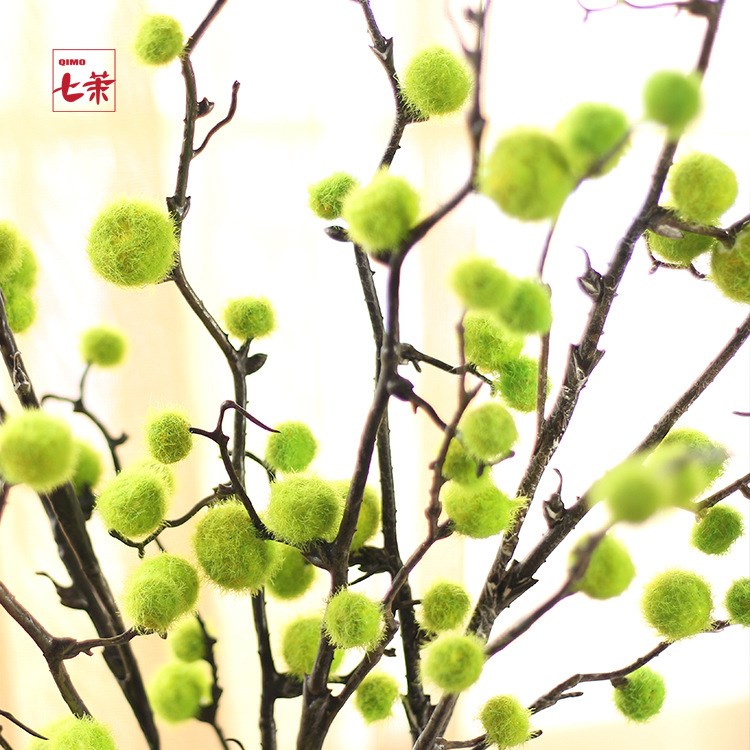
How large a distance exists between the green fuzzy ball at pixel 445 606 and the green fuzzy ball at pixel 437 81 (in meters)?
0.24

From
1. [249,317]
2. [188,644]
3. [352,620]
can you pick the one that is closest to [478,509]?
[352,620]

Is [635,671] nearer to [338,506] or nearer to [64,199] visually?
[338,506]

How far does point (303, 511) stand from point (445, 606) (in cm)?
12

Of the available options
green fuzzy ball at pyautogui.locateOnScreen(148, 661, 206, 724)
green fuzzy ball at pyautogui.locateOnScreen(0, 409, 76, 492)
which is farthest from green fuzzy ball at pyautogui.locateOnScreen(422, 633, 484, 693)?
green fuzzy ball at pyautogui.locateOnScreen(148, 661, 206, 724)

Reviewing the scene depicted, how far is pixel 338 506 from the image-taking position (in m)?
0.38

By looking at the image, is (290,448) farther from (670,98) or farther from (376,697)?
(670,98)

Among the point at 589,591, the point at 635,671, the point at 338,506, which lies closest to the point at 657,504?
the point at 589,591

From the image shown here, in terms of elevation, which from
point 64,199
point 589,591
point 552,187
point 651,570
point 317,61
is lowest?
point 651,570

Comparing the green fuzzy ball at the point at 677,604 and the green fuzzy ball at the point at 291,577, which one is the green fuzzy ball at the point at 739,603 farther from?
the green fuzzy ball at the point at 291,577

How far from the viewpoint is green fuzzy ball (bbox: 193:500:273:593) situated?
385 millimetres

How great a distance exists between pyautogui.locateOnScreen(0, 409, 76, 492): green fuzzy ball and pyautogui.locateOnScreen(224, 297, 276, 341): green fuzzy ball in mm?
196

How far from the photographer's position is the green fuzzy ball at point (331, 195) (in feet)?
1.36

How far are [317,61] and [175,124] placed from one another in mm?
139

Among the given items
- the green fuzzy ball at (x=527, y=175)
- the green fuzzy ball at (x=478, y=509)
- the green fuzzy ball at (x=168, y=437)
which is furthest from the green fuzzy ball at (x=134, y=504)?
the green fuzzy ball at (x=527, y=175)
